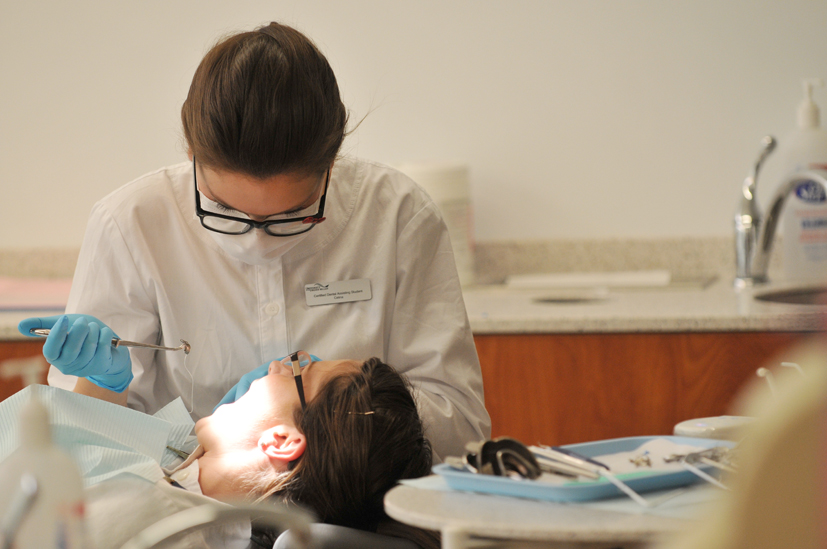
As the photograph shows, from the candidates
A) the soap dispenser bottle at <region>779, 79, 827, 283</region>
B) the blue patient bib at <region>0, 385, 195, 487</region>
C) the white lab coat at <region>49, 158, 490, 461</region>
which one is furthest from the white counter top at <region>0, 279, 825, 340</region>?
the blue patient bib at <region>0, 385, 195, 487</region>

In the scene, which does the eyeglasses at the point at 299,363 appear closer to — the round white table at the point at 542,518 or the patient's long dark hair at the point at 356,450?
the patient's long dark hair at the point at 356,450

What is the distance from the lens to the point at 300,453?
132 centimetres

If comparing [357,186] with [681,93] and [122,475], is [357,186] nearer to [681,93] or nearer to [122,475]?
[122,475]

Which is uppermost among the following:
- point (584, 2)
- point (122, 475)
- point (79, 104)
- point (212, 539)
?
point (584, 2)

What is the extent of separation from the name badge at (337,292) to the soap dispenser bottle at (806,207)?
1355mm

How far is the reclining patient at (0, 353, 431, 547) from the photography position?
1.23 metres

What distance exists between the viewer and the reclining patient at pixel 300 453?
1.23 metres

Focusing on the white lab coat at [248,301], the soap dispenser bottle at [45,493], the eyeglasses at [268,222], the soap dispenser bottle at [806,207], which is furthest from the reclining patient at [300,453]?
the soap dispenser bottle at [806,207]

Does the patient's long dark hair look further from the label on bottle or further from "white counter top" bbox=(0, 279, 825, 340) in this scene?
the label on bottle

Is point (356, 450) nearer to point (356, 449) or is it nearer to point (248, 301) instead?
point (356, 449)

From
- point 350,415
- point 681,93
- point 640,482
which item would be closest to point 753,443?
point 640,482

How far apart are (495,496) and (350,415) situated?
0.49 m

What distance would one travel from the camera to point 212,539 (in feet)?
4.07

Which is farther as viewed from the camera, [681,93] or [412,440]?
[681,93]
